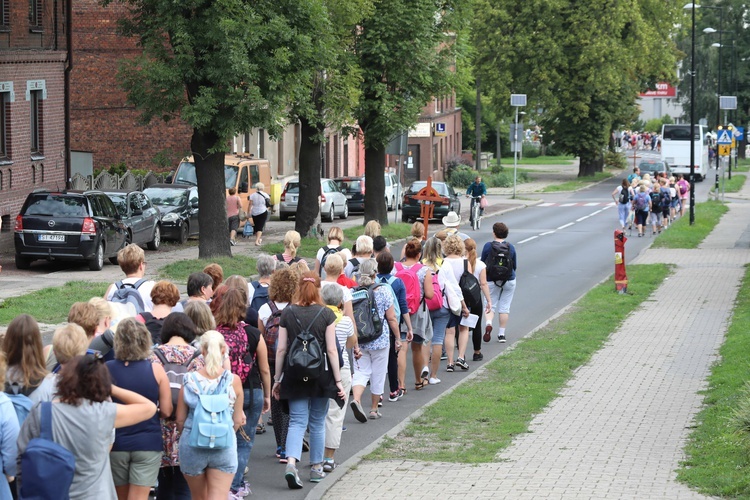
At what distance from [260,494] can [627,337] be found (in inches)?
372

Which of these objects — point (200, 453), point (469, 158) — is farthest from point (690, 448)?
point (469, 158)

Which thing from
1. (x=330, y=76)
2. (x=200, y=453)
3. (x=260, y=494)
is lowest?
(x=260, y=494)

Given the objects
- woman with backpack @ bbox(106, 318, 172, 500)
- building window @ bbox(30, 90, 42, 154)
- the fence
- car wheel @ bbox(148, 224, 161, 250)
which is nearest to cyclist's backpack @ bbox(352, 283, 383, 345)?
woman with backpack @ bbox(106, 318, 172, 500)

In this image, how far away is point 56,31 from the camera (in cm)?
3350

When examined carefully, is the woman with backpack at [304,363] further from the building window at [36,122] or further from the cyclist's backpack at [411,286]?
the building window at [36,122]

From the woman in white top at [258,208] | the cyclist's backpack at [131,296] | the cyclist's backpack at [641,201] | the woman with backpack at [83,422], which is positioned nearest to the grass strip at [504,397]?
the cyclist's backpack at [131,296]

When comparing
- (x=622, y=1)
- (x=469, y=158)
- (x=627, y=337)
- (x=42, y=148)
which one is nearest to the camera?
(x=627, y=337)

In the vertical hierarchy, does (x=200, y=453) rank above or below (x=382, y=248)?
below

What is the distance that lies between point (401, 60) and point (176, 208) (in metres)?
7.23

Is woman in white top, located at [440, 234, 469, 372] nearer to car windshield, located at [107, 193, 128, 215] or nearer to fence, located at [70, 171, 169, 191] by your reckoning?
car windshield, located at [107, 193, 128, 215]

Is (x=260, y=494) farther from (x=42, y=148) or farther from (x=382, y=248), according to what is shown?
(x=42, y=148)

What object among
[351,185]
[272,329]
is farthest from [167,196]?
[272,329]

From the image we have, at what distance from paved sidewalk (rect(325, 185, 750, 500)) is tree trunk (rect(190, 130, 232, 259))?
10.3 meters

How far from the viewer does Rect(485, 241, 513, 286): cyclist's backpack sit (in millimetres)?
16859
